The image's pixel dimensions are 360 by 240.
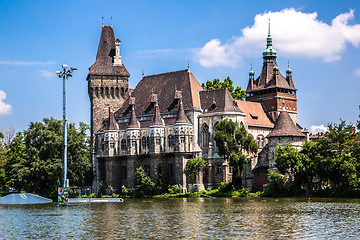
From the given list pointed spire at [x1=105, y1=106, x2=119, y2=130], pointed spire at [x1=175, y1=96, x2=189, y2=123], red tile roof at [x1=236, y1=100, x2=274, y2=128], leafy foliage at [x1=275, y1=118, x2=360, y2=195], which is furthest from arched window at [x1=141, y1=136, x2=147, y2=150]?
leafy foliage at [x1=275, y1=118, x2=360, y2=195]

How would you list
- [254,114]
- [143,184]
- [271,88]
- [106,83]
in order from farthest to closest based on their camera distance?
1. [271,88]
2. [254,114]
3. [106,83]
4. [143,184]

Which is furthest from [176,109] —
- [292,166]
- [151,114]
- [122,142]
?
[292,166]

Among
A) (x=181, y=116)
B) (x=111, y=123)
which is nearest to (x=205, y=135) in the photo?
(x=181, y=116)

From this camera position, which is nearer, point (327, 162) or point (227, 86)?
point (327, 162)

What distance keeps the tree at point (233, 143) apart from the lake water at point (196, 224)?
91.3 feet

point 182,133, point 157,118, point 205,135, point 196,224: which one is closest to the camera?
point 196,224

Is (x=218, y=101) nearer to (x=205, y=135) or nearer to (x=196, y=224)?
(x=205, y=135)

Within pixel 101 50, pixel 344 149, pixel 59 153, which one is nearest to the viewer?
pixel 344 149

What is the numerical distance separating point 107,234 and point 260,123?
71899mm

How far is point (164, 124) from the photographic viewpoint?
96.8m

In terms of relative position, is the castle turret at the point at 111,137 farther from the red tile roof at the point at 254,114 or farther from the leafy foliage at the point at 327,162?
the leafy foliage at the point at 327,162

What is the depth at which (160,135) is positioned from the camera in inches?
3762

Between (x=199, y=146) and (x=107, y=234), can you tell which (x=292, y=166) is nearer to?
(x=199, y=146)

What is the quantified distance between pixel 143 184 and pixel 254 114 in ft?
86.9
